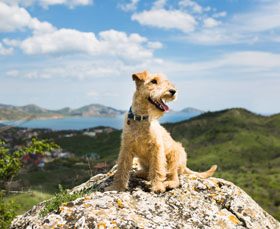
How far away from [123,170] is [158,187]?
856 mm

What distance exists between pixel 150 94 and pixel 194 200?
2272 millimetres

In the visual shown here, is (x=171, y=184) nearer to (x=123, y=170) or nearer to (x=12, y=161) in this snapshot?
(x=123, y=170)

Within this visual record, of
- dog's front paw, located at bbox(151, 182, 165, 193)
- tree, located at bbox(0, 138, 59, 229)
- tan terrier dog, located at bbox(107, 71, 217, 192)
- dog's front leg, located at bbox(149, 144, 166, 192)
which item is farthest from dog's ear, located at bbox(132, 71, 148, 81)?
tree, located at bbox(0, 138, 59, 229)

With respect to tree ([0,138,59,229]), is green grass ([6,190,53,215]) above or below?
below

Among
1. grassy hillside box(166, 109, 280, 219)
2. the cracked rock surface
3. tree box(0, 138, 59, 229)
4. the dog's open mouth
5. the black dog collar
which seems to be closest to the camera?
the cracked rock surface

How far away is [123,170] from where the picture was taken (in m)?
7.86

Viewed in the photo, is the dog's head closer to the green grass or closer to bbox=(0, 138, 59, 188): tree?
the green grass

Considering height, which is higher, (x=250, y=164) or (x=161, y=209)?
(x=161, y=209)

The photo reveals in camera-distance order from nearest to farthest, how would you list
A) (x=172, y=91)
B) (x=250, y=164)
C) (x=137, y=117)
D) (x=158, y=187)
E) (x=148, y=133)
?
(x=172, y=91)
(x=158, y=187)
(x=148, y=133)
(x=137, y=117)
(x=250, y=164)

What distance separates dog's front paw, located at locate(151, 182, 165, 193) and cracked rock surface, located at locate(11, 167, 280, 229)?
11 centimetres

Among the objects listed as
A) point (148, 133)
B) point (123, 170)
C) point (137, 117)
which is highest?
point (137, 117)

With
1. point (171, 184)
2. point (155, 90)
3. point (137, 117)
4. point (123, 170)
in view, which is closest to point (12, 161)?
point (123, 170)

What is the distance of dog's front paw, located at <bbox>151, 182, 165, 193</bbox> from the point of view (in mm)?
7448

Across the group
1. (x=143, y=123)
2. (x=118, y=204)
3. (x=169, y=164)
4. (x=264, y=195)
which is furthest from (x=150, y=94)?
(x=264, y=195)
